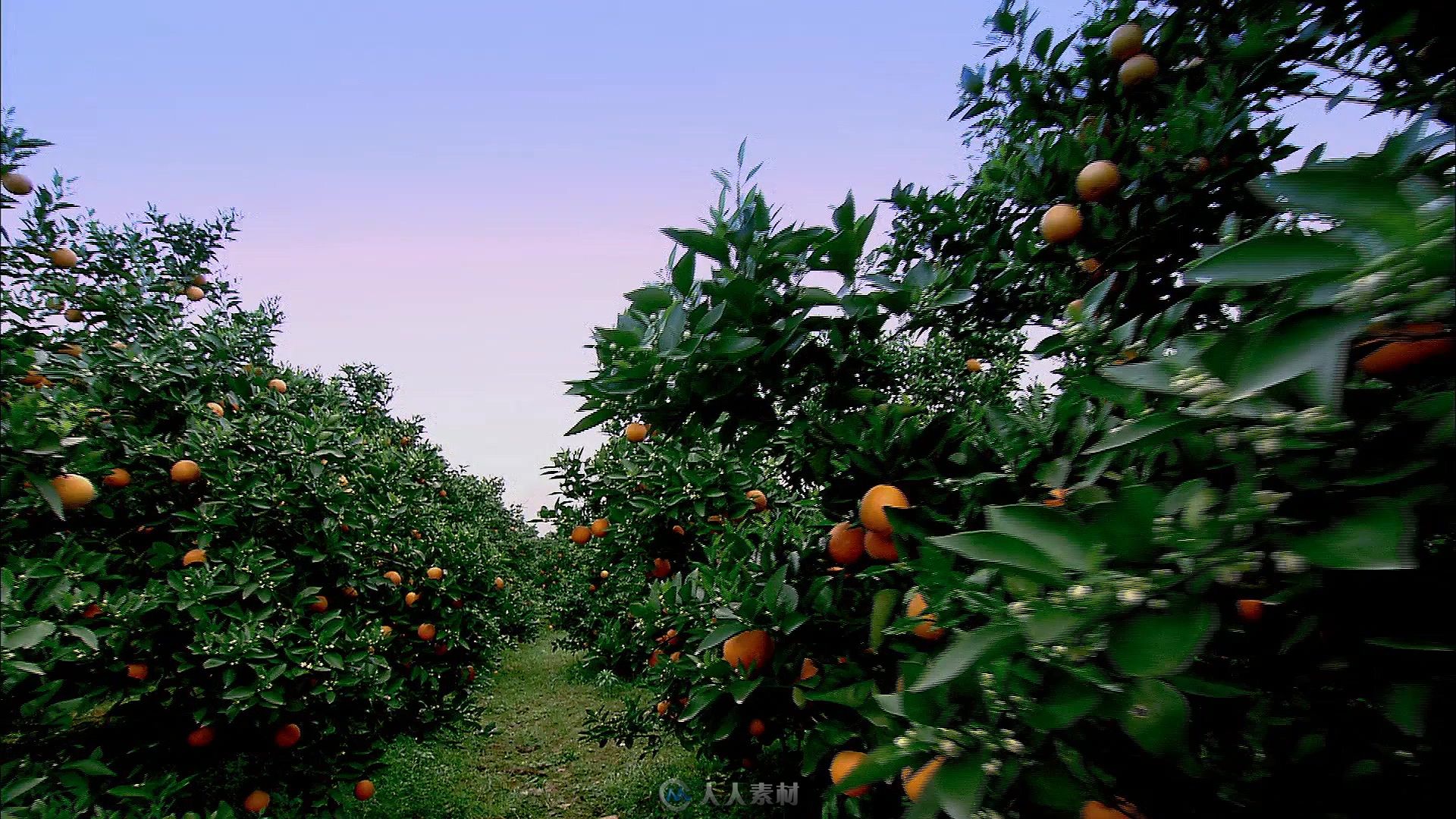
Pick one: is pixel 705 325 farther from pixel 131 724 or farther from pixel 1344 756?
pixel 131 724

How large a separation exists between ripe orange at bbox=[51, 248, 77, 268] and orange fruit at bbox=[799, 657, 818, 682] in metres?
A: 3.68

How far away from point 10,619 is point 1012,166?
9.40ft

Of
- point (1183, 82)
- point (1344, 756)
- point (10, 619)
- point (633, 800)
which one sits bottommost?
point (633, 800)

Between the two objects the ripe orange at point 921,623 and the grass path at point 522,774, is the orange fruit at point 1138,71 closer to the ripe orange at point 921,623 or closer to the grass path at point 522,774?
the ripe orange at point 921,623

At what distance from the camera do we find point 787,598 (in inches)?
56.4

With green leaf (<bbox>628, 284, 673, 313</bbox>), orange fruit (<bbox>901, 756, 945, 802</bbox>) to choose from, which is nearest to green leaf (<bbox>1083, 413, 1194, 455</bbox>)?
orange fruit (<bbox>901, 756, 945, 802</bbox>)

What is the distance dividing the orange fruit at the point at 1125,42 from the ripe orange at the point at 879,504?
1423mm

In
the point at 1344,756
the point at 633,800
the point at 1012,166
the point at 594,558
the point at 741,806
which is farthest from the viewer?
the point at 594,558

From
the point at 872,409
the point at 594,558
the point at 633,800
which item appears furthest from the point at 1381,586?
the point at 594,558

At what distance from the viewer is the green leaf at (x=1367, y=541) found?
56 centimetres

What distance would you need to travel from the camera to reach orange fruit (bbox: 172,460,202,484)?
2480 millimetres

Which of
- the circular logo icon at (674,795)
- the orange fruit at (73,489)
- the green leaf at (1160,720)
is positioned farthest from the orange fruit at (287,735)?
the green leaf at (1160,720)

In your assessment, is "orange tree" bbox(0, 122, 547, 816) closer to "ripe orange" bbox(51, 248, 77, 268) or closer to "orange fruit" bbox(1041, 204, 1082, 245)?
"ripe orange" bbox(51, 248, 77, 268)

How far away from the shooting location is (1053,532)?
68 cm
